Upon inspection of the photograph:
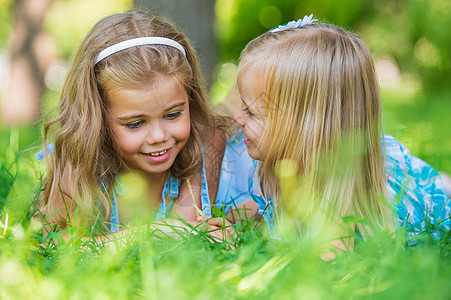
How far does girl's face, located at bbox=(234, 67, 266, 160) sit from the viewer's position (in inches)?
88.0

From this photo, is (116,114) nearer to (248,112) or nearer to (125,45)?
(125,45)

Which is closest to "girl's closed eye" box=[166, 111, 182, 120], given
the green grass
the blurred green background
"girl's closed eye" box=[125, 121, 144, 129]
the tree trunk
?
"girl's closed eye" box=[125, 121, 144, 129]

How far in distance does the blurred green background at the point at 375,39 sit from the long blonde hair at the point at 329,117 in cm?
125

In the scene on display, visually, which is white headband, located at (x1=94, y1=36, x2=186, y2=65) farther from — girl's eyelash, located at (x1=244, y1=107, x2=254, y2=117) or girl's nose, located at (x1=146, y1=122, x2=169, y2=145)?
girl's eyelash, located at (x1=244, y1=107, x2=254, y2=117)

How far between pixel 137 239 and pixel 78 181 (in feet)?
2.20

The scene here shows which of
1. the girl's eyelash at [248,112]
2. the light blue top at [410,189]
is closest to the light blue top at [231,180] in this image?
the light blue top at [410,189]

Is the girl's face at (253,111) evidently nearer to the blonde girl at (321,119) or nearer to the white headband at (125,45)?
the blonde girl at (321,119)

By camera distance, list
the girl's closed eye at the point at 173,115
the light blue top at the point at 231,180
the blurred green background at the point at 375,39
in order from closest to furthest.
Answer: the girl's closed eye at the point at 173,115
the light blue top at the point at 231,180
the blurred green background at the point at 375,39

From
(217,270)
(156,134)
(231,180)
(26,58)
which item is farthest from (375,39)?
(217,270)

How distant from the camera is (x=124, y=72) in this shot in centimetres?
230

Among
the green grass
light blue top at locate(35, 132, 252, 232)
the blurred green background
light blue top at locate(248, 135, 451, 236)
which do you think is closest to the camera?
the green grass

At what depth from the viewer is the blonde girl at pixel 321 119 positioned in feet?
7.06

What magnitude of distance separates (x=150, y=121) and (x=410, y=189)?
4.29ft

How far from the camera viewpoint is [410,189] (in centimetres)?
258
